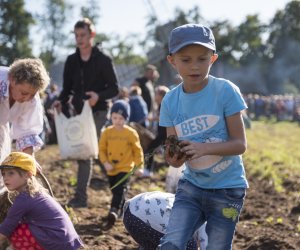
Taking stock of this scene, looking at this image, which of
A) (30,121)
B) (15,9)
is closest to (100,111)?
(30,121)

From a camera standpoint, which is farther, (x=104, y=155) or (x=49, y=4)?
(x=49, y=4)

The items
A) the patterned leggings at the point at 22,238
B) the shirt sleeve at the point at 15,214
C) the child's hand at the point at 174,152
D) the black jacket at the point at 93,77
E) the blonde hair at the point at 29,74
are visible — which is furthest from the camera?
the black jacket at the point at 93,77

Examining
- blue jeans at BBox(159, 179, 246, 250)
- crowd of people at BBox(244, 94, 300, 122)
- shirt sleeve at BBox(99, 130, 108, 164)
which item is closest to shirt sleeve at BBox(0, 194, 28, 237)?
blue jeans at BBox(159, 179, 246, 250)

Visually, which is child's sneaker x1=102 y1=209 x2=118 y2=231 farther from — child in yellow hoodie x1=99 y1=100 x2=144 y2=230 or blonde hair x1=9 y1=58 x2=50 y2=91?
blonde hair x1=9 y1=58 x2=50 y2=91

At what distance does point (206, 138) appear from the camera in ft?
11.2

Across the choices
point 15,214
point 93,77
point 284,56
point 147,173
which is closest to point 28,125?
point 15,214

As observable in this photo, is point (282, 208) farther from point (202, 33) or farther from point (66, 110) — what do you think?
point (202, 33)

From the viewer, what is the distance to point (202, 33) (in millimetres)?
3295

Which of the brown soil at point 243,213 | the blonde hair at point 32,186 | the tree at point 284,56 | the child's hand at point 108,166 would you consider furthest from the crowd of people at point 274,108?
the blonde hair at point 32,186

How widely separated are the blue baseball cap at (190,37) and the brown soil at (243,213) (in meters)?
2.44

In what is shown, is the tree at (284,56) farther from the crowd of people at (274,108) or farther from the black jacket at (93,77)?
the black jacket at (93,77)

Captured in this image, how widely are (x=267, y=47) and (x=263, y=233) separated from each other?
238 ft

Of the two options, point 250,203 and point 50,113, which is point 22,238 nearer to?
point 250,203

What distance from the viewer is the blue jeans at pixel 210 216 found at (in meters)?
3.41
